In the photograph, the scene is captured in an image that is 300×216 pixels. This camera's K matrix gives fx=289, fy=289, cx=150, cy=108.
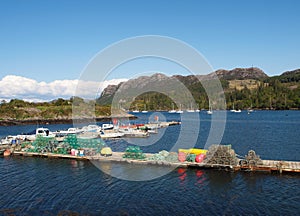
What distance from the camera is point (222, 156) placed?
1159 inches

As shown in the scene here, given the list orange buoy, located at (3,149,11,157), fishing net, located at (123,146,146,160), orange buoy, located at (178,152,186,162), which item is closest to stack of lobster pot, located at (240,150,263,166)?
orange buoy, located at (178,152,186,162)

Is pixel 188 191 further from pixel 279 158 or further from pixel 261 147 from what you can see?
pixel 261 147

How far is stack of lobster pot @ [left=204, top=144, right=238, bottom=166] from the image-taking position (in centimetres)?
2911

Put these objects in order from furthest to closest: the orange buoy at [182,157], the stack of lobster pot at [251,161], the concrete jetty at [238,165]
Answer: the orange buoy at [182,157]
the stack of lobster pot at [251,161]
the concrete jetty at [238,165]

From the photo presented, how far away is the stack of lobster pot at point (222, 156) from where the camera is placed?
2911 cm

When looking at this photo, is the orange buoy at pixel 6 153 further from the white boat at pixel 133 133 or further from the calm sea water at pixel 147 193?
the white boat at pixel 133 133

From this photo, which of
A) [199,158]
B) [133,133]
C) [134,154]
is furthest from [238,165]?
[133,133]

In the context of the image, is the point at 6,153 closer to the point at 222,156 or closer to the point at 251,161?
the point at 222,156

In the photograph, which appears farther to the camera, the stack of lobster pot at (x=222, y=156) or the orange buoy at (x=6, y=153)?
the orange buoy at (x=6, y=153)

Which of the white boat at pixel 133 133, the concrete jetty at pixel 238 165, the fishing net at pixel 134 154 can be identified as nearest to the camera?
the concrete jetty at pixel 238 165

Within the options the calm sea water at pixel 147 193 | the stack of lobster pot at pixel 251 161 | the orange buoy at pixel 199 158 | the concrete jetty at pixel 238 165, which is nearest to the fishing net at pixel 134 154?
the concrete jetty at pixel 238 165

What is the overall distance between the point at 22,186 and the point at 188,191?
1488 cm

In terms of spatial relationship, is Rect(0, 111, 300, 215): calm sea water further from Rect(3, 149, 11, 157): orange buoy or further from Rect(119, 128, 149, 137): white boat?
Rect(119, 128, 149, 137): white boat

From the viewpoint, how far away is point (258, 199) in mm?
21844
